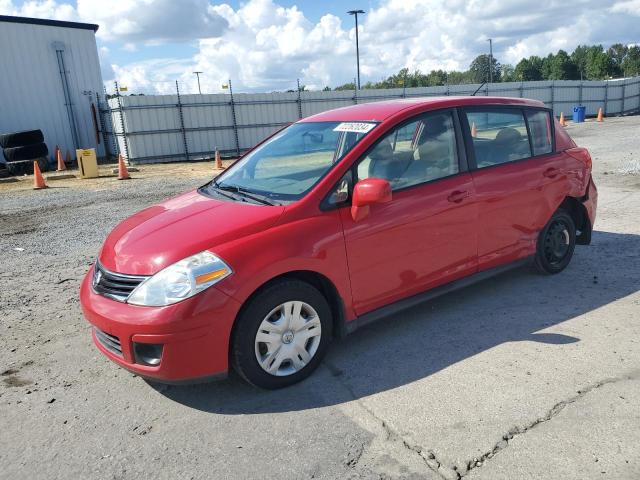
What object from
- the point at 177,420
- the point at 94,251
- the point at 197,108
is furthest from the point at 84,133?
the point at 177,420

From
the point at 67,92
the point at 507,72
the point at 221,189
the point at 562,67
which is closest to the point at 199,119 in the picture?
the point at 67,92

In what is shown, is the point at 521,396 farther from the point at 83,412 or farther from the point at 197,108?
the point at 197,108

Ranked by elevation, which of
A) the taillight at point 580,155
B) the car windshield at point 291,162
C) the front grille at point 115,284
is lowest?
the front grille at point 115,284

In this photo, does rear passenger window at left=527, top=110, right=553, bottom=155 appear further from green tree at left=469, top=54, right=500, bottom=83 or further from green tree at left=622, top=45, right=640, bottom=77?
green tree at left=469, top=54, right=500, bottom=83

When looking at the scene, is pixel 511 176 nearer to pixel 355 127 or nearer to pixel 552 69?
pixel 355 127

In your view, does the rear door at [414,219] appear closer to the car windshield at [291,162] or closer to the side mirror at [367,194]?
the side mirror at [367,194]

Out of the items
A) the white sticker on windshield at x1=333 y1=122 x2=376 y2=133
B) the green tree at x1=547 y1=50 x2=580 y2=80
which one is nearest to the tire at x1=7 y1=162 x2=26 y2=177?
the white sticker on windshield at x1=333 y1=122 x2=376 y2=133

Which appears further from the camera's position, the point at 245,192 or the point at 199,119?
the point at 199,119

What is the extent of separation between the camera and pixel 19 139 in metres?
17.8

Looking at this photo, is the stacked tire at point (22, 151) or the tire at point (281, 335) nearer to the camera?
the tire at point (281, 335)

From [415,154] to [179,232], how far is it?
1.81 metres

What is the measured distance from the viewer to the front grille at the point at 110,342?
306 cm

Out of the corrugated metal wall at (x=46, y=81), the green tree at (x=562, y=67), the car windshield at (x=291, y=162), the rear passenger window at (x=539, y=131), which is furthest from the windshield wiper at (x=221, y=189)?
the green tree at (x=562, y=67)

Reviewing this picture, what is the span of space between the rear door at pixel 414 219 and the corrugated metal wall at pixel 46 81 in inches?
808
